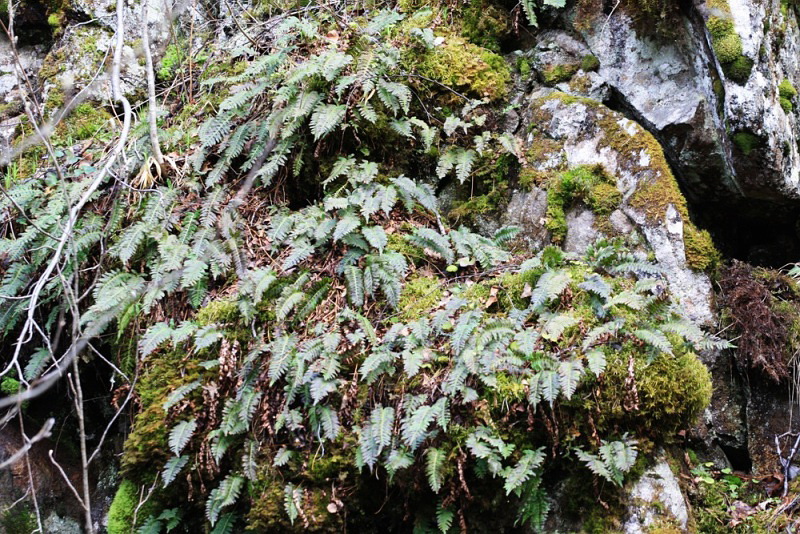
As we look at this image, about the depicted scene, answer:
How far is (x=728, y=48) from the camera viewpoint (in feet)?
16.3

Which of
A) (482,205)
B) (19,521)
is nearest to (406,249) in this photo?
(482,205)

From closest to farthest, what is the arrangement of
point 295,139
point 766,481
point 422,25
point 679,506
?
point 679,506
point 766,481
point 295,139
point 422,25

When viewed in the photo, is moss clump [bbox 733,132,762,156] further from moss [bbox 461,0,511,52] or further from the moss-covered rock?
moss [bbox 461,0,511,52]

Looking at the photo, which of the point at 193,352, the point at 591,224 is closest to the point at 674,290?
the point at 591,224

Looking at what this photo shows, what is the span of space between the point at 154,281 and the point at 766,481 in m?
5.06

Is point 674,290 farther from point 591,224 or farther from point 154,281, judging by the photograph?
point 154,281

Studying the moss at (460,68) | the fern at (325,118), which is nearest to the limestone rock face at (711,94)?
the moss at (460,68)

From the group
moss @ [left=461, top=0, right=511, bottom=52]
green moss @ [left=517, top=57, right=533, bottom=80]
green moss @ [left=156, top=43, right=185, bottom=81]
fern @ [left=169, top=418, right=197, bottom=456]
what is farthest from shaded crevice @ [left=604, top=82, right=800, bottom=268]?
green moss @ [left=156, top=43, right=185, bottom=81]

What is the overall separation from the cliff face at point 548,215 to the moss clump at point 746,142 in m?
0.01

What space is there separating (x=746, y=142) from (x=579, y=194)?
1328mm

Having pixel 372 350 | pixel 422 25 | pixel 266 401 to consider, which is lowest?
pixel 266 401

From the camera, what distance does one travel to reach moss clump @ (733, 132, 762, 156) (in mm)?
4941

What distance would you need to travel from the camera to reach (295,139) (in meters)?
5.69

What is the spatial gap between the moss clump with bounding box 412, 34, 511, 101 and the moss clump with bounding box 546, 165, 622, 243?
4.05 feet
